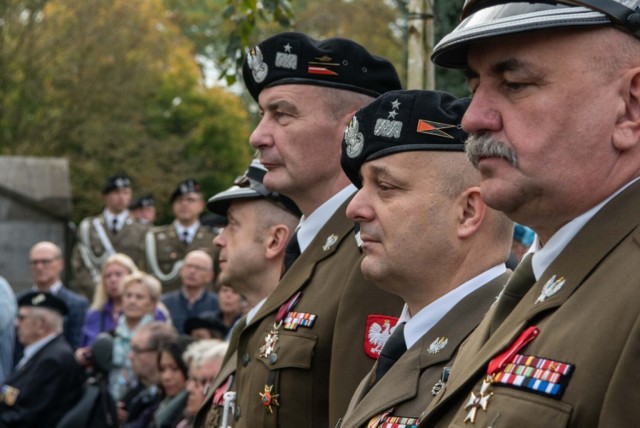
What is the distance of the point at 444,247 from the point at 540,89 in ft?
3.93

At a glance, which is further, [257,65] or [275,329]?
[257,65]

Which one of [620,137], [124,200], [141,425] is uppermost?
[620,137]

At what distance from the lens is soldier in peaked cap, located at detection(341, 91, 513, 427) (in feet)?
12.1

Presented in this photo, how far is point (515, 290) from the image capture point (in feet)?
9.35

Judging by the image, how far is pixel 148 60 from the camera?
29.7 metres

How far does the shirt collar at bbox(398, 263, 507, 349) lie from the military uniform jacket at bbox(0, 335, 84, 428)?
633 centimetres

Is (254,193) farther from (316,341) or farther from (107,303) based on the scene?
(107,303)

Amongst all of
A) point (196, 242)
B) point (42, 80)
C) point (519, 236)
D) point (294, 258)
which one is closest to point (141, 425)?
point (519, 236)

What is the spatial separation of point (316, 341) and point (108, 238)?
10.7 m

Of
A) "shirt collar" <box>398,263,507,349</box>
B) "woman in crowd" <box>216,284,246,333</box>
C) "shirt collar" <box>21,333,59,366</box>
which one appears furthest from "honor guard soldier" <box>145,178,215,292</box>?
"shirt collar" <box>398,263,507,349</box>

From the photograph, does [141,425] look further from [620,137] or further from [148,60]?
[148,60]

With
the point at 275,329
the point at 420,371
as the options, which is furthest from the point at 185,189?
the point at 420,371

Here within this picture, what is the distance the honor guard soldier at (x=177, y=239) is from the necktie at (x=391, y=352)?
32.4 ft

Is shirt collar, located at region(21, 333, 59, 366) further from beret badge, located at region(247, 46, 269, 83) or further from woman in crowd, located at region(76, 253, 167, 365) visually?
beret badge, located at region(247, 46, 269, 83)
